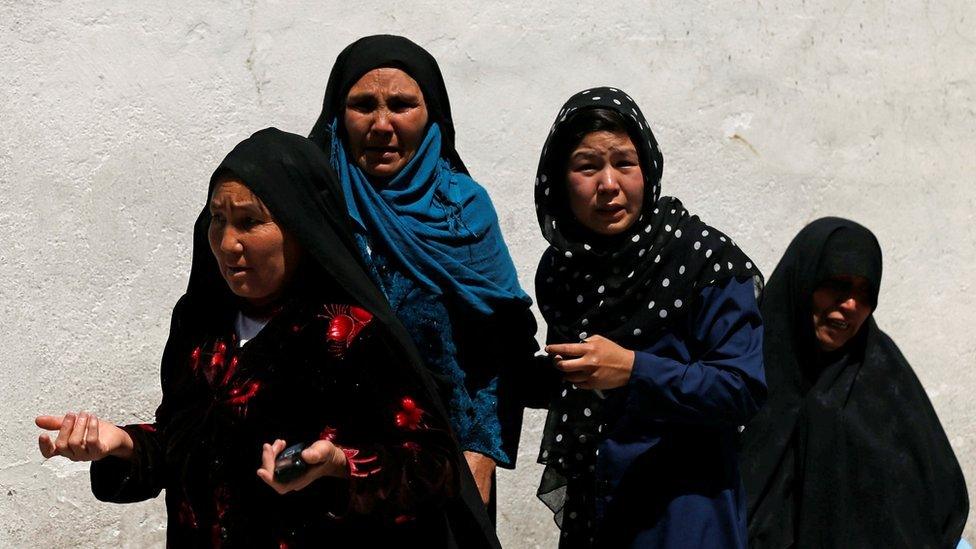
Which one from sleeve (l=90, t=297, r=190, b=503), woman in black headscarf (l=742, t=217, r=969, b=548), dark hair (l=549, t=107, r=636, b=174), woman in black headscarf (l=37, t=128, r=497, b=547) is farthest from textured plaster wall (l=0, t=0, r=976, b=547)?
woman in black headscarf (l=37, t=128, r=497, b=547)

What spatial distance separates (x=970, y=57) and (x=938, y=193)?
512mm

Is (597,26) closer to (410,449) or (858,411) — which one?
(858,411)

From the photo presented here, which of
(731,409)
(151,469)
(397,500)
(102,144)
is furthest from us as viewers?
(102,144)

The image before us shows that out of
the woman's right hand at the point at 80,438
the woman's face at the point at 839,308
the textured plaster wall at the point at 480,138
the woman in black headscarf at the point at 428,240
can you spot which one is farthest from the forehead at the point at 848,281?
the woman's right hand at the point at 80,438

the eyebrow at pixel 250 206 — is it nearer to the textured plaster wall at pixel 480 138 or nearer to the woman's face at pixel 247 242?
the woman's face at pixel 247 242

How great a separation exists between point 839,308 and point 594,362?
1.28m

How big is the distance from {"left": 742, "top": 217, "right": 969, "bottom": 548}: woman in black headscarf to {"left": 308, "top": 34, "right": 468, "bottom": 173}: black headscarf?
3.65ft

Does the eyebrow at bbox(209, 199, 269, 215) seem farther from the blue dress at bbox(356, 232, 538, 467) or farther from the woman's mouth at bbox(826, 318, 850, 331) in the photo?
the woman's mouth at bbox(826, 318, 850, 331)

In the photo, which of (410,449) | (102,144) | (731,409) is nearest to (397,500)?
(410,449)

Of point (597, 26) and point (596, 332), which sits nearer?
point (596, 332)

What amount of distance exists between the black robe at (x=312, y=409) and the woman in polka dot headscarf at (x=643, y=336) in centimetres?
59

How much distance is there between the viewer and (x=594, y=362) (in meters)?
3.34

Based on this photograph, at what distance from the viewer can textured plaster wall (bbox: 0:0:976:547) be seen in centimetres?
505

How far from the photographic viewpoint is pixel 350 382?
297 centimetres
